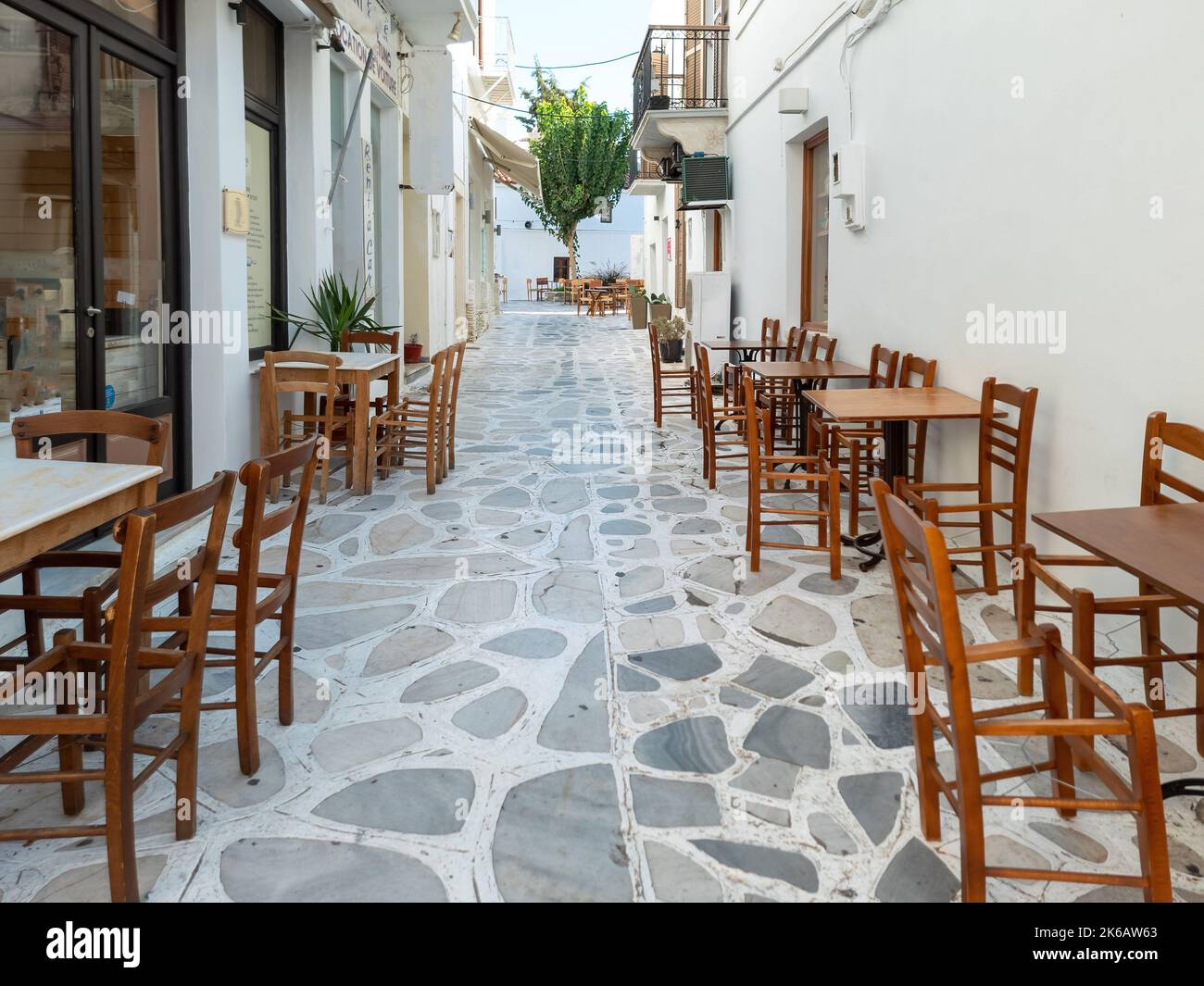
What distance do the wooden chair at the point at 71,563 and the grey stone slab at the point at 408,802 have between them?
0.86m

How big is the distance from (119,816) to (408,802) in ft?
2.78

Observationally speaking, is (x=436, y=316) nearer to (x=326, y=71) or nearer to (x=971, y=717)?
(x=326, y=71)

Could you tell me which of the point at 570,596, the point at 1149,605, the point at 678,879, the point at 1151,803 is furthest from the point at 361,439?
the point at 1151,803

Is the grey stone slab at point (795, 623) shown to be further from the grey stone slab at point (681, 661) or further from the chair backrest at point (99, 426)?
the chair backrest at point (99, 426)

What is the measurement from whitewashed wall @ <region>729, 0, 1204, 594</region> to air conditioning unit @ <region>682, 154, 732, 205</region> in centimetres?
560

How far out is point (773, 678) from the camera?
3916mm

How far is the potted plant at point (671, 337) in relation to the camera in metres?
15.8

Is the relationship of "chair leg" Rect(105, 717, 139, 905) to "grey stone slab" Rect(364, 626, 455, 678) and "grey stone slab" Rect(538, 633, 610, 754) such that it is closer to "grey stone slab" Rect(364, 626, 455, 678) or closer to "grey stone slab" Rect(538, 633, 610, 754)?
"grey stone slab" Rect(538, 633, 610, 754)

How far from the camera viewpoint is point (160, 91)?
5797 mm

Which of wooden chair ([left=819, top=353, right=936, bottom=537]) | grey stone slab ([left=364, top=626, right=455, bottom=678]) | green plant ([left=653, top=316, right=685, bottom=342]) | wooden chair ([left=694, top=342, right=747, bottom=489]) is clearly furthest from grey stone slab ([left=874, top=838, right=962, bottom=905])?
green plant ([left=653, top=316, right=685, bottom=342])

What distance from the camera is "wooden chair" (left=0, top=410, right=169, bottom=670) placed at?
2.98 metres

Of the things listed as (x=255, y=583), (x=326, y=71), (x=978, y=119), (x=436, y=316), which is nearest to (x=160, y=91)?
(x=326, y=71)

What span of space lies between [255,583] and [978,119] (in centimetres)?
439

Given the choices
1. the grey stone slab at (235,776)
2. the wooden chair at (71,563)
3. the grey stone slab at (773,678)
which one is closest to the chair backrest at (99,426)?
the wooden chair at (71,563)
